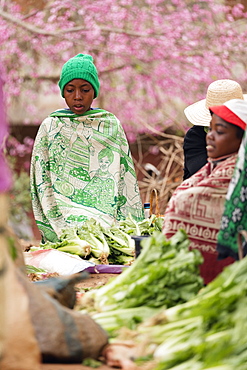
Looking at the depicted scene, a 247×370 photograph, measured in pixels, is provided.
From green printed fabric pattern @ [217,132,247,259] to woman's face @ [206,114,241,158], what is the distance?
1.52 feet

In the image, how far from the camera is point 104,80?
1091 centimetres

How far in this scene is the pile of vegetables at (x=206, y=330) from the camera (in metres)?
2.45

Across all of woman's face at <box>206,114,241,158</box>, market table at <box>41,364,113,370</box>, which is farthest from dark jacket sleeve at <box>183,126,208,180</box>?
market table at <box>41,364,113,370</box>

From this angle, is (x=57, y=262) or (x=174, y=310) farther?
(x=57, y=262)

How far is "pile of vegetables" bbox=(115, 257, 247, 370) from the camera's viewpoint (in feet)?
8.04

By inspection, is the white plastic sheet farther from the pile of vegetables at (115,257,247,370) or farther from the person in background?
the pile of vegetables at (115,257,247,370)

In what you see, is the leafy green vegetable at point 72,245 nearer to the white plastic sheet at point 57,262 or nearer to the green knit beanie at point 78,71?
the white plastic sheet at point 57,262

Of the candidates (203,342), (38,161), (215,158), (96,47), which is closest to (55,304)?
(203,342)

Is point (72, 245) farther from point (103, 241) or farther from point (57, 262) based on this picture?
point (57, 262)

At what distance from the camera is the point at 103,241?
5.75 m

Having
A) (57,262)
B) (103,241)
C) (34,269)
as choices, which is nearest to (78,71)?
(103,241)

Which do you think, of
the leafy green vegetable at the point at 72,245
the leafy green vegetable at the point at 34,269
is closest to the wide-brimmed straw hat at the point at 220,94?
the leafy green vegetable at the point at 72,245

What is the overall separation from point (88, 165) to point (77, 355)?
426cm

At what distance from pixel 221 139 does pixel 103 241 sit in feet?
7.76
